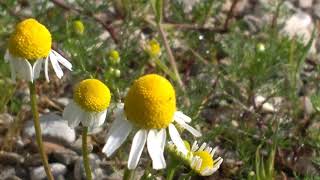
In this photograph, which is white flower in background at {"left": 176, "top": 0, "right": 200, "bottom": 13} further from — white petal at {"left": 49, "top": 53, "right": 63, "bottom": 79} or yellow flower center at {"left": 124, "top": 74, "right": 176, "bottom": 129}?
yellow flower center at {"left": 124, "top": 74, "right": 176, "bottom": 129}

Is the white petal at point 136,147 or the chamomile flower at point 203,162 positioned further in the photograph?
the chamomile flower at point 203,162

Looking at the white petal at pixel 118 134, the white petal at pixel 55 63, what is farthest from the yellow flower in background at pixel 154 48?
the white petal at pixel 118 134

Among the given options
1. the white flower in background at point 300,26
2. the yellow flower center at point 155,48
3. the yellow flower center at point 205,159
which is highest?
the yellow flower center at point 205,159

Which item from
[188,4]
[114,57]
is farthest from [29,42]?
[188,4]

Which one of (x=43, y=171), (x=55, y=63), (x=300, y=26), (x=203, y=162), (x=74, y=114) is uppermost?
(x=55, y=63)

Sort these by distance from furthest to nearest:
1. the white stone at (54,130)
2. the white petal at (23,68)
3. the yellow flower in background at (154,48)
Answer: the yellow flower in background at (154,48) < the white stone at (54,130) < the white petal at (23,68)

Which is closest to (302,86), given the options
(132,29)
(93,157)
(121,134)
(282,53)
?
(282,53)

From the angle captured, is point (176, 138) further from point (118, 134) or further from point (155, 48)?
point (155, 48)

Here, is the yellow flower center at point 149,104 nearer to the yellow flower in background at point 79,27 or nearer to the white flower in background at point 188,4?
the yellow flower in background at point 79,27
